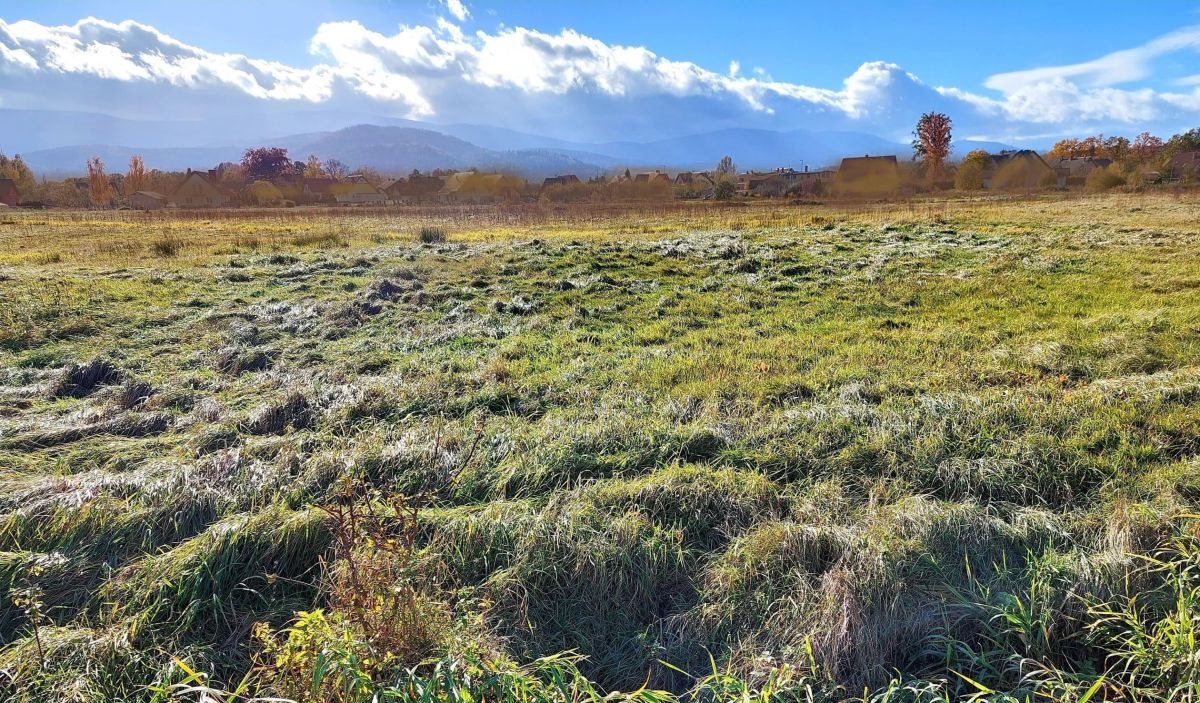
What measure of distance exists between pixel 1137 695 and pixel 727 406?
3.52 m

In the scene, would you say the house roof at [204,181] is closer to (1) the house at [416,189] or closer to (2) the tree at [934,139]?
(1) the house at [416,189]

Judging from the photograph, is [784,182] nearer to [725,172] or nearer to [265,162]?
[725,172]

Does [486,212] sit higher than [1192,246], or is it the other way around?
[486,212]

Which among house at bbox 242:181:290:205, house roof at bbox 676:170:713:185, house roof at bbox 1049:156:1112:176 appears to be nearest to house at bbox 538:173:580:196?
house roof at bbox 676:170:713:185

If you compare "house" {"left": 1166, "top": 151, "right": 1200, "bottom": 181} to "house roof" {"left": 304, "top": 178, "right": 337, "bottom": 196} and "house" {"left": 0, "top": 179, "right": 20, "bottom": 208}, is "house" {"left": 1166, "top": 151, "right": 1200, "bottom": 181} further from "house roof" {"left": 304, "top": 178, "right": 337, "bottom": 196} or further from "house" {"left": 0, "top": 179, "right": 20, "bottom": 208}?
"house" {"left": 0, "top": 179, "right": 20, "bottom": 208}

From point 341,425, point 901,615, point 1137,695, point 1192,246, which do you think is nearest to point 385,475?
point 341,425

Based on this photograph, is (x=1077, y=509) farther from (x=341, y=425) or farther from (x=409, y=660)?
(x=341, y=425)

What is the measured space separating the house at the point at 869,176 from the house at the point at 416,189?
44.3 meters

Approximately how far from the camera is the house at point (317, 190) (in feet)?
256

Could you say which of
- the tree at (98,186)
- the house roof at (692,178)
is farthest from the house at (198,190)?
the house roof at (692,178)

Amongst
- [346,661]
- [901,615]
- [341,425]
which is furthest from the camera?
[341,425]

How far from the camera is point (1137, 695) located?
2715mm

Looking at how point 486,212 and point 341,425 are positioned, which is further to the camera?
point 486,212

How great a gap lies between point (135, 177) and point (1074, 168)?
124 m
